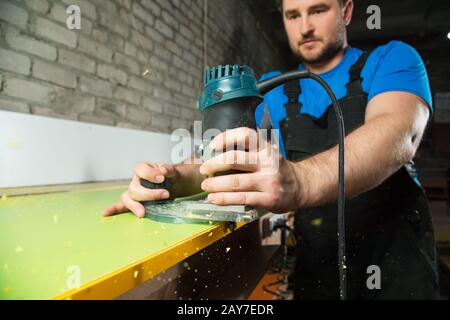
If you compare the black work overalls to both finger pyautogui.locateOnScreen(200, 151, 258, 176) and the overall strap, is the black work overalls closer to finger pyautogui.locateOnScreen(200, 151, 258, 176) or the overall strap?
the overall strap

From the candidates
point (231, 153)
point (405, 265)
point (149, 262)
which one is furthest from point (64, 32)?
point (405, 265)

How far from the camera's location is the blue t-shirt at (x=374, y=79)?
2.81ft

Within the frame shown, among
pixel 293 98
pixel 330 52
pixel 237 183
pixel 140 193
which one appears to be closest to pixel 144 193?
pixel 140 193

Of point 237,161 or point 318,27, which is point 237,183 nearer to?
point 237,161

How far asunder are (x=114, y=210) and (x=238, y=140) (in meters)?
0.31

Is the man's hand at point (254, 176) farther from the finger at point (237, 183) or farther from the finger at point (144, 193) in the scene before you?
the finger at point (144, 193)

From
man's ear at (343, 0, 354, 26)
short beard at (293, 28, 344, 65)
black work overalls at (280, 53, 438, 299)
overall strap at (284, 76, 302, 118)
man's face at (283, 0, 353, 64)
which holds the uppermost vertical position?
man's ear at (343, 0, 354, 26)

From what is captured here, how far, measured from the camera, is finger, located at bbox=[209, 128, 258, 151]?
484 mm

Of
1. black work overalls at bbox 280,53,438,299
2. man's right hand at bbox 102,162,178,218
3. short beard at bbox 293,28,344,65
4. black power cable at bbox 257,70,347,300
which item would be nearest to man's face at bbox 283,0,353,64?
short beard at bbox 293,28,344,65

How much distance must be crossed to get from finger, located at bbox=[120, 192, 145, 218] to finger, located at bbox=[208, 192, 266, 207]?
18 centimetres

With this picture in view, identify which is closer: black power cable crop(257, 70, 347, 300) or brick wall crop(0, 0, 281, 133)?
black power cable crop(257, 70, 347, 300)

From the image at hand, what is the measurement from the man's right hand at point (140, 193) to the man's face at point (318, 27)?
0.87 m

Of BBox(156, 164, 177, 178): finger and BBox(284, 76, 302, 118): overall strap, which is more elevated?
BBox(284, 76, 302, 118): overall strap

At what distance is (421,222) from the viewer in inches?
41.1
